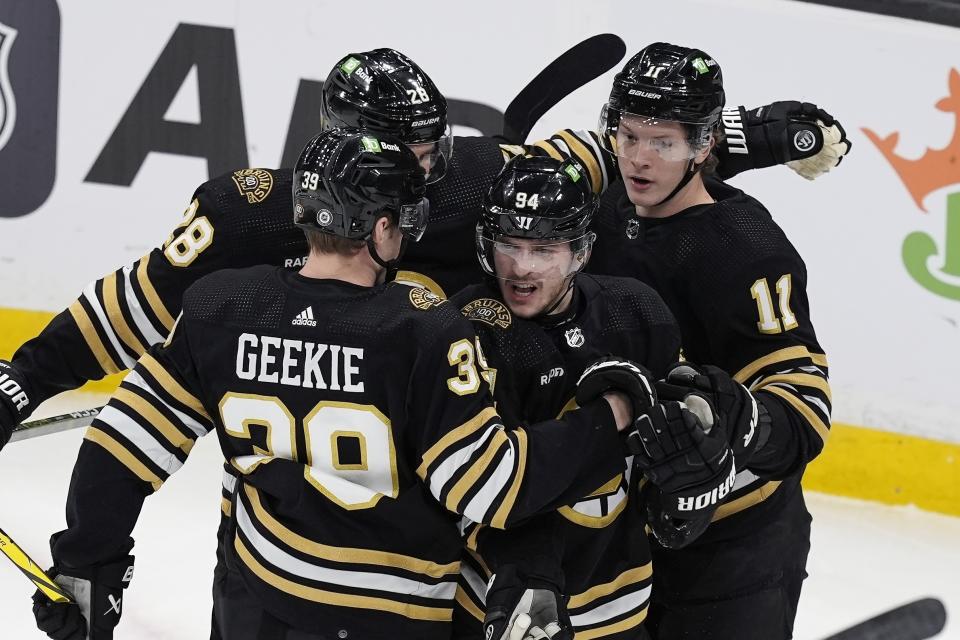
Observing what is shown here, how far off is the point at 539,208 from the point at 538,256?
8cm

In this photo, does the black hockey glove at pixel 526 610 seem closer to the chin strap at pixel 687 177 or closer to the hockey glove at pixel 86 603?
the hockey glove at pixel 86 603

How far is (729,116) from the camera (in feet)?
9.15

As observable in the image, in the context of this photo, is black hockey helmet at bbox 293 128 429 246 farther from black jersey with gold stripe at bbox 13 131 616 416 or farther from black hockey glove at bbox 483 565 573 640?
black hockey glove at bbox 483 565 573 640

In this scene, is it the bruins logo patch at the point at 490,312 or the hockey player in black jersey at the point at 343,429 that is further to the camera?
the bruins logo patch at the point at 490,312

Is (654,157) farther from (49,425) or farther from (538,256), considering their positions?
(49,425)

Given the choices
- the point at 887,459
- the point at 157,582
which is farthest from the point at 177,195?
the point at 887,459

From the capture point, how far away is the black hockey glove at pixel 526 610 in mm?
1988

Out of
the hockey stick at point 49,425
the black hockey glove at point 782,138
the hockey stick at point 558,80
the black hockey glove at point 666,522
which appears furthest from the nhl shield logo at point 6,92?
the black hockey glove at point 666,522

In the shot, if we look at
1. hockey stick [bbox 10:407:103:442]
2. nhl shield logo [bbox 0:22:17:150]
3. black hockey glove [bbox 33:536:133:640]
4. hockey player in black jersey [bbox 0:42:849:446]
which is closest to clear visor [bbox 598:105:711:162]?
hockey player in black jersey [bbox 0:42:849:446]

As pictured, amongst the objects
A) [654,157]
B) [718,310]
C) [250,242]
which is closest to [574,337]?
[718,310]

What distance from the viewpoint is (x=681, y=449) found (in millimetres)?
1969

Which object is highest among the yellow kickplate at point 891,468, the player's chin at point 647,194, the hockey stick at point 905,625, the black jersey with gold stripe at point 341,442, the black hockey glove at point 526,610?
the player's chin at point 647,194

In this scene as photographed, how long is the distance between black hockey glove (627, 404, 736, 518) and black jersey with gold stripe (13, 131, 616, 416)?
25.8 inches

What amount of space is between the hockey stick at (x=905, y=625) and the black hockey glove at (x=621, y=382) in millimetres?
720
